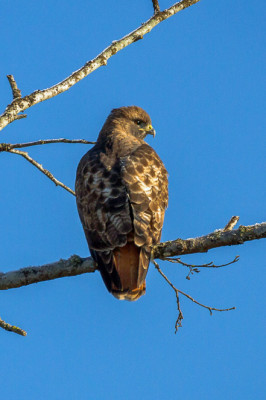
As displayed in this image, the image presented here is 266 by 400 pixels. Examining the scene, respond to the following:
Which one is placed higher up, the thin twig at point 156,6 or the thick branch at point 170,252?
the thin twig at point 156,6

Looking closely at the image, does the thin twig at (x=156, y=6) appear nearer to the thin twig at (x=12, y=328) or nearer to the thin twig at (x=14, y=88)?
the thin twig at (x=14, y=88)

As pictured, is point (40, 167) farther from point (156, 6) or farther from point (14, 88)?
point (156, 6)

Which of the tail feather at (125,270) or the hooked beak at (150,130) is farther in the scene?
the hooked beak at (150,130)

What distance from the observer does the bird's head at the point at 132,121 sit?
8.26 m

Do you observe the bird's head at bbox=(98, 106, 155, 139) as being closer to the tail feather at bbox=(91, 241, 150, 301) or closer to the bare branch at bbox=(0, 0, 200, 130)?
the bare branch at bbox=(0, 0, 200, 130)

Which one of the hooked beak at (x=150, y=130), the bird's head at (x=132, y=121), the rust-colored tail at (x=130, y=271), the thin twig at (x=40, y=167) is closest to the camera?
the thin twig at (x=40, y=167)

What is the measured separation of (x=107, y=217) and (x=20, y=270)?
1.04m

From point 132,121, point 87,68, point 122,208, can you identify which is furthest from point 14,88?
point 132,121

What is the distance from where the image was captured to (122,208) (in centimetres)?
573

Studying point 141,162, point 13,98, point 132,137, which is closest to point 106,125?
point 132,137

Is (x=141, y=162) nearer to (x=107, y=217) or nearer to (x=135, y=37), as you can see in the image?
(x=107, y=217)

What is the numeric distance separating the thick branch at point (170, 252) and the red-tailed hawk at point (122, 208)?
11.2 inches

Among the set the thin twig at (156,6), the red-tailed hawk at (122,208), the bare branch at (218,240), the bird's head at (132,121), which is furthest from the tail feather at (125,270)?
the bird's head at (132,121)

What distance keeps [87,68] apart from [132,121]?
3226 millimetres
